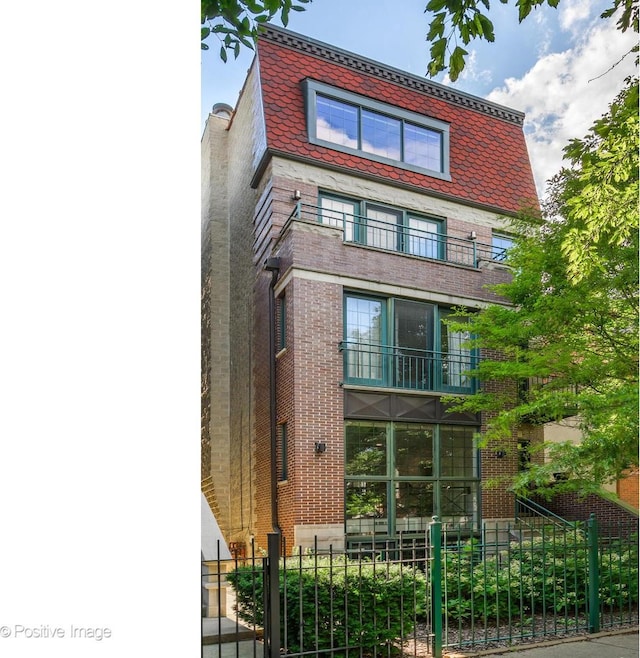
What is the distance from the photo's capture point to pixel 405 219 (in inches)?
88.1

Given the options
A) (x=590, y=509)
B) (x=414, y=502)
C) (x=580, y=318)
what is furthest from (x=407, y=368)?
(x=590, y=509)

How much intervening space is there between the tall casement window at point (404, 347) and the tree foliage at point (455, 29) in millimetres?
801

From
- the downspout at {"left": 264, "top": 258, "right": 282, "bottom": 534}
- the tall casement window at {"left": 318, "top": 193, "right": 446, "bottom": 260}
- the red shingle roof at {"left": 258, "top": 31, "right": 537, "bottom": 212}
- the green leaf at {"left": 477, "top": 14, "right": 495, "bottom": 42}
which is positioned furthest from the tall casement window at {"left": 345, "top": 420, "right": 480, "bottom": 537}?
the green leaf at {"left": 477, "top": 14, "right": 495, "bottom": 42}

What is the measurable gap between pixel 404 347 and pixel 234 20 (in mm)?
1276

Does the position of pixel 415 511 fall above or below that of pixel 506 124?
below

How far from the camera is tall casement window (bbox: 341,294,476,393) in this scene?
2.13 meters

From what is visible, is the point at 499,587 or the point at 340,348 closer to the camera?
the point at 340,348

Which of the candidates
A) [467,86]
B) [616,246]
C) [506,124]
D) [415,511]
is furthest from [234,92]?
[415,511]

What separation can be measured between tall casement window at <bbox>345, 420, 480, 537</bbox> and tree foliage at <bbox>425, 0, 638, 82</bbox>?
1194 mm

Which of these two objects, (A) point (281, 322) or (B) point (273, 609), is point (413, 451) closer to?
(A) point (281, 322)
